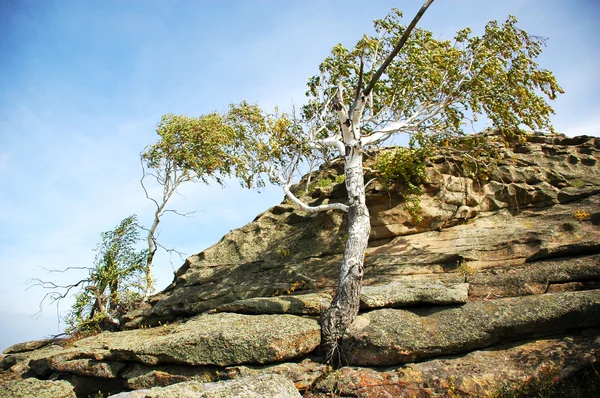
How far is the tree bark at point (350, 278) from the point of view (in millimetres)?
13617

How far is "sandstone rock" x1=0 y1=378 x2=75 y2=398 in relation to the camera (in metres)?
13.6

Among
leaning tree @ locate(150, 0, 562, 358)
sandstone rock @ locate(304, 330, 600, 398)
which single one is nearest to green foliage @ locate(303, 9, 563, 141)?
leaning tree @ locate(150, 0, 562, 358)

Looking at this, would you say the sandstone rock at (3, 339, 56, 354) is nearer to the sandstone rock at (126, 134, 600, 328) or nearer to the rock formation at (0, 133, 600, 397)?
the rock formation at (0, 133, 600, 397)

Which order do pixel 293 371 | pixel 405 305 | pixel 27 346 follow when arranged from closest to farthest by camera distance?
pixel 293 371 → pixel 405 305 → pixel 27 346

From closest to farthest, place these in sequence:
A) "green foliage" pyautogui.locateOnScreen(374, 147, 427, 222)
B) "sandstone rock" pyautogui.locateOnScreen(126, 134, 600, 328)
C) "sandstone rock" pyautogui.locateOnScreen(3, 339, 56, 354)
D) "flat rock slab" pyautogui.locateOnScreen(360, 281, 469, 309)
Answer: "flat rock slab" pyautogui.locateOnScreen(360, 281, 469, 309)
"sandstone rock" pyautogui.locateOnScreen(126, 134, 600, 328)
"green foliage" pyautogui.locateOnScreen(374, 147, 427, 222)
"sandstone rock" pyautogui.locateOnScreen(3, 339, 56, 354)

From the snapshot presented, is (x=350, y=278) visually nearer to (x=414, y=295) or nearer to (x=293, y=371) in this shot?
(x=414, y=295)

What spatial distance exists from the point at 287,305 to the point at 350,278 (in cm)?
281

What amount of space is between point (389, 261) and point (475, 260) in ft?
12.6

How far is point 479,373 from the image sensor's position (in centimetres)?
1085

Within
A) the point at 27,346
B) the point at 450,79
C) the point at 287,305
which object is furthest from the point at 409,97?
the point at 27,346

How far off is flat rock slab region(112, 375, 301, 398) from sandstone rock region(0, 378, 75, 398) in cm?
606

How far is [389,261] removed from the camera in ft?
61.9

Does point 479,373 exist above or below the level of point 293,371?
below

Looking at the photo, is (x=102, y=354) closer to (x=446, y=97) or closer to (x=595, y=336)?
(x=595, y=336)
